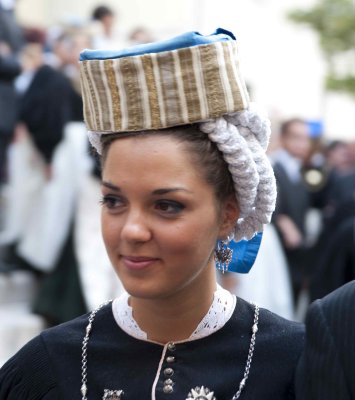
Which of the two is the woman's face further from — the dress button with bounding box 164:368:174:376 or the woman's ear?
the dress button with bounding box 164:368:174:376

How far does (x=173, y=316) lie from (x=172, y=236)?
320 mm

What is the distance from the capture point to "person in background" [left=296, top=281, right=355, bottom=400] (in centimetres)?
242

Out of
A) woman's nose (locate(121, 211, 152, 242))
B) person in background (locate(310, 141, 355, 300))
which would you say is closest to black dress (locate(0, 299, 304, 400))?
woman's nose (locate(121, 211, 152, 242))

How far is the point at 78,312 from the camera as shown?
697 centimetres

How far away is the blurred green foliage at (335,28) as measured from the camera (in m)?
18.7

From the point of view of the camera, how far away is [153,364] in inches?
112

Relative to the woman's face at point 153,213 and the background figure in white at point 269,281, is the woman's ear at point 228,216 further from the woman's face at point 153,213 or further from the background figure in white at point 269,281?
the background figure in white at point 269,281

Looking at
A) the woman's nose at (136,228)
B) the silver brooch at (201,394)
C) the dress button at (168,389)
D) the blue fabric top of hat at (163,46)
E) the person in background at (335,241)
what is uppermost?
the blue fabric top of hat at (163,46)

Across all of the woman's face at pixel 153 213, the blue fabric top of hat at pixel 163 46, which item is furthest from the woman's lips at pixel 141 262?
the blue fabric top of hat at pixel 163 46

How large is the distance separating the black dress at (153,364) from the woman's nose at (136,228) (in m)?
0.38

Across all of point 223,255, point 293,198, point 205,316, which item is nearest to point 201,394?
point 205,316

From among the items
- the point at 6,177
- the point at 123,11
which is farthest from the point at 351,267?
the point at 123,11

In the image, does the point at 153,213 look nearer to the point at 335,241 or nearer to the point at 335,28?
the point at 335,241

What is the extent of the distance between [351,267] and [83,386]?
16.4ft
